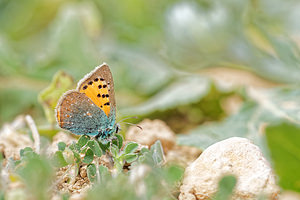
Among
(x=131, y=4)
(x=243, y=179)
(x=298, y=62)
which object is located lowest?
(x=243, y=179)

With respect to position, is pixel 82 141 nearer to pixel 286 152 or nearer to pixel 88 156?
pixel 88 156

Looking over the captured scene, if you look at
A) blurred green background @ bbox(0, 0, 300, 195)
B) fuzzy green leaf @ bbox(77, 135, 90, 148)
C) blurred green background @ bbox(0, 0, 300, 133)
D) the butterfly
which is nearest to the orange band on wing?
the butterfly

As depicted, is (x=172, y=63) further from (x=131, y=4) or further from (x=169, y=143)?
(x=169, y=143)

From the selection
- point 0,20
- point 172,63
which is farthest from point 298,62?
point 0,20

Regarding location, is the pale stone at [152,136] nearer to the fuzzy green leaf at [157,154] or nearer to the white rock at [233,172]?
the fuzzy green leaf at [157,154]

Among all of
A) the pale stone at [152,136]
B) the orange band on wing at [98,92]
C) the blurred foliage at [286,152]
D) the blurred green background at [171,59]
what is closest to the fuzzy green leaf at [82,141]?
the orange band on wing at [98,92]

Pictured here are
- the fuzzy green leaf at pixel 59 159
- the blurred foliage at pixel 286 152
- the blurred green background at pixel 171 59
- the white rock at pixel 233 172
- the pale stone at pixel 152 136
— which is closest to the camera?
the white rock at pixel 233 172

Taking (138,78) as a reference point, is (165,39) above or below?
above
